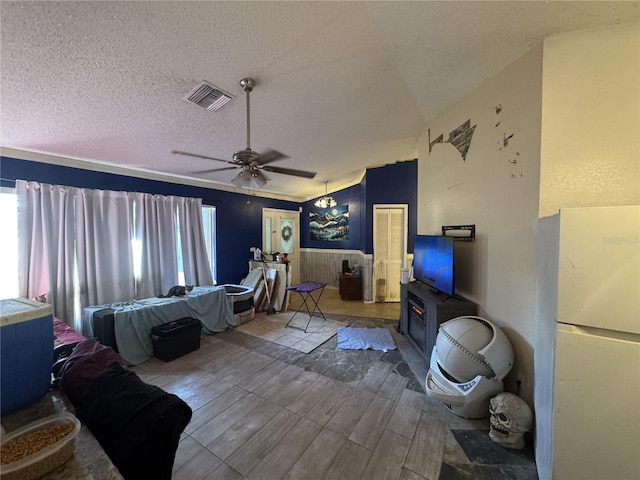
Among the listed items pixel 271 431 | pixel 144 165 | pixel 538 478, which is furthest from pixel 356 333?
pixel 144 165

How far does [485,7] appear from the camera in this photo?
129 centimetres

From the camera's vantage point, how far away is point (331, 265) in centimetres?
602

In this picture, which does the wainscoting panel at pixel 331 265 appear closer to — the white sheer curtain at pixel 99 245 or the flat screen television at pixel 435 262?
the flat screen television at pixel 435 262

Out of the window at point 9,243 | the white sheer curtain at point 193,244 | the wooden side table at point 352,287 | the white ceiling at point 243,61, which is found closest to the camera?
the white ceiling at point 243,61

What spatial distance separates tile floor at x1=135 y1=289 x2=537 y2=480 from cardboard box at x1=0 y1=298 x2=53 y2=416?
3.37ft

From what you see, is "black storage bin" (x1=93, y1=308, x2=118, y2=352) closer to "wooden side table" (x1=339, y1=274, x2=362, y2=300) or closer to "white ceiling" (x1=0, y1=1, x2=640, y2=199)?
"white ceiling" (x1=0, y1=1, x2=640, y2=199)

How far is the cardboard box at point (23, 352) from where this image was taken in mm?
807

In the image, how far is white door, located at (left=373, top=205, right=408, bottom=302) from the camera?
16.0 ft

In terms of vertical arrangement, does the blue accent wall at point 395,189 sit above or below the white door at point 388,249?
above

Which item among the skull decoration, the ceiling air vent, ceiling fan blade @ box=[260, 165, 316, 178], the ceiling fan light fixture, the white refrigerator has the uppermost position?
the ceiling air vent

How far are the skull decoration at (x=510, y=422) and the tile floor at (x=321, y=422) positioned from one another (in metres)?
0.06

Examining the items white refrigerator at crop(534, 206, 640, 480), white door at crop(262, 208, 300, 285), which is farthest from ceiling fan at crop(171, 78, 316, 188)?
white door at crop(262, 208, 300, 285)

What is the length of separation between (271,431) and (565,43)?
3321mm

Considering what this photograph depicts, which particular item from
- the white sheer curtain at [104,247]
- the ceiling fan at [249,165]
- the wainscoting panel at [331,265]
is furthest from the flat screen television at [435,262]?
the white sheer curtain at [104,247]
